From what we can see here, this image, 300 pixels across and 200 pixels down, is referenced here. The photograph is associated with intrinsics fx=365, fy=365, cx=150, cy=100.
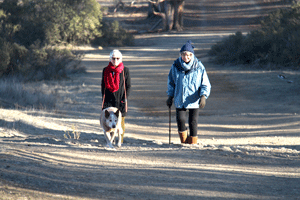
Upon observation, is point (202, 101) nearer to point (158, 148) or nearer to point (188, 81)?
point (188, 81)

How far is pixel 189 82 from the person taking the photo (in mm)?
6070

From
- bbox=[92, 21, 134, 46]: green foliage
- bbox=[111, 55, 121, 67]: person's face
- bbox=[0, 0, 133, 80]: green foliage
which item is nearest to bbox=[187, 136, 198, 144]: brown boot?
bbox=[111, 55, 121, 67]: person's face

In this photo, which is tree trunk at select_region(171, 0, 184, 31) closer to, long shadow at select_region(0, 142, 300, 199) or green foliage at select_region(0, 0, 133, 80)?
green foliage at select_region(0, 0, 133, 80)

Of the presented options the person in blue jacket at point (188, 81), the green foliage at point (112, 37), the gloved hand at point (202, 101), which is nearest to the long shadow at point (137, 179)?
the gloved hand at point (202, 101)

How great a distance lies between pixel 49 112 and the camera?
11227 mm

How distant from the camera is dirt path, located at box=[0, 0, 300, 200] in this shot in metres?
4.28

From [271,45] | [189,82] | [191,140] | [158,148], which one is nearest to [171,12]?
[271,45]

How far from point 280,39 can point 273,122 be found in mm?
10688

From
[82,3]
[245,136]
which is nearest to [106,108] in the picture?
[245,136]

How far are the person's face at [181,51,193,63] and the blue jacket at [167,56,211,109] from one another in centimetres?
5

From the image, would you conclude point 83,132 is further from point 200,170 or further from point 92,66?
point 92,66

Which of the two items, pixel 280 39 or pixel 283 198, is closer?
pixel 283 198

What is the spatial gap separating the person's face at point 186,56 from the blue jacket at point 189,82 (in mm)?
50

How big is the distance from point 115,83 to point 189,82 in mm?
1232
